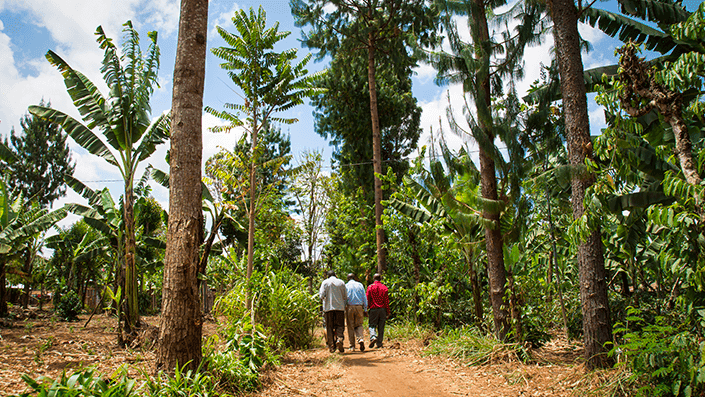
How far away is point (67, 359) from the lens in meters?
6.15

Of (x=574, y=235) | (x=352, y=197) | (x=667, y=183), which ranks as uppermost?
(x=352, y=197)

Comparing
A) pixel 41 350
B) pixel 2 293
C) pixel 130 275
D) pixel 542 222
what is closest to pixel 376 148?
pixel 542 222

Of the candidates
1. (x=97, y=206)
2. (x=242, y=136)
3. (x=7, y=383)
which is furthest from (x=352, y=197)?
(x=7, y=383)

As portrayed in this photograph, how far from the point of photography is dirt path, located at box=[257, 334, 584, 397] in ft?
17.9

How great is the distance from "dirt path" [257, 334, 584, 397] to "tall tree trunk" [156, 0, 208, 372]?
4.28ft

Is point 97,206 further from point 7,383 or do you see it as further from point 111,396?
point 111,396

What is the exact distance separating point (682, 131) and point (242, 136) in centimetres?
834

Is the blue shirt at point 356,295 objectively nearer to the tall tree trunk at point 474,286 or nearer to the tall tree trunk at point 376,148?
the tall tree trunk at point 474,286

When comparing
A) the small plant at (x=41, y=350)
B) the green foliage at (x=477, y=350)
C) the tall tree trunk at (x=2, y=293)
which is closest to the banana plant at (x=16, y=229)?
the tall tree trunk at (x=2, y=293)

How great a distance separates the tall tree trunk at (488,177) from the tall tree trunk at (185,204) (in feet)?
17.1

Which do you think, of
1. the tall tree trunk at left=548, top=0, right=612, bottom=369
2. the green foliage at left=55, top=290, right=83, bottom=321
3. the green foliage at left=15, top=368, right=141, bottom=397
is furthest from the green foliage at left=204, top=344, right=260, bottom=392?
the green foliage at left=55, top=290, right=83, bottom=321

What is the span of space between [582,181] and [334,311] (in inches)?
216

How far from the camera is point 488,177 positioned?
26.9 ft

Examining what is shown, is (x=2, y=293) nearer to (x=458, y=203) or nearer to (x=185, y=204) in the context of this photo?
(x=185, y=204)
